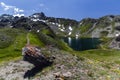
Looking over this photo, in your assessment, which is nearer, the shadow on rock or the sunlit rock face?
the sunlit rock face

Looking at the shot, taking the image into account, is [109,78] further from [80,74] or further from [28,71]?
[28,71]

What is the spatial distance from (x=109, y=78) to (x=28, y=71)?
14.5 m

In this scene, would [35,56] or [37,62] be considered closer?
[35,56]

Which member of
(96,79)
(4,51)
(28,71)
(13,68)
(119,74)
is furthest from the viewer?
(4,51)

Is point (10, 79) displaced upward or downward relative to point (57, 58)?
downward

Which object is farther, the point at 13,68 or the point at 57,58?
the point at 13,68

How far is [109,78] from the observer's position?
46875 mm

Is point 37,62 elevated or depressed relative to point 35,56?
depressed

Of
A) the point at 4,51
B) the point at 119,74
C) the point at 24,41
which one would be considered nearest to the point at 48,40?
the point at 24,41

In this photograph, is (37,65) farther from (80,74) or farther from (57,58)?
(80,74)

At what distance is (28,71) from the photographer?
54.5 metres

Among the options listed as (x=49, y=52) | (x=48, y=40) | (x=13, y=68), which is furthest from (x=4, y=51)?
(x=49, y=52)

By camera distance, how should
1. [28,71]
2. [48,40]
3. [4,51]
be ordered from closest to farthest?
[28,71] → [4,51] → [48,40]

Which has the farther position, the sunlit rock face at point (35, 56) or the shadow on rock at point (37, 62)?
the shadow on rock at point (37, 62)
